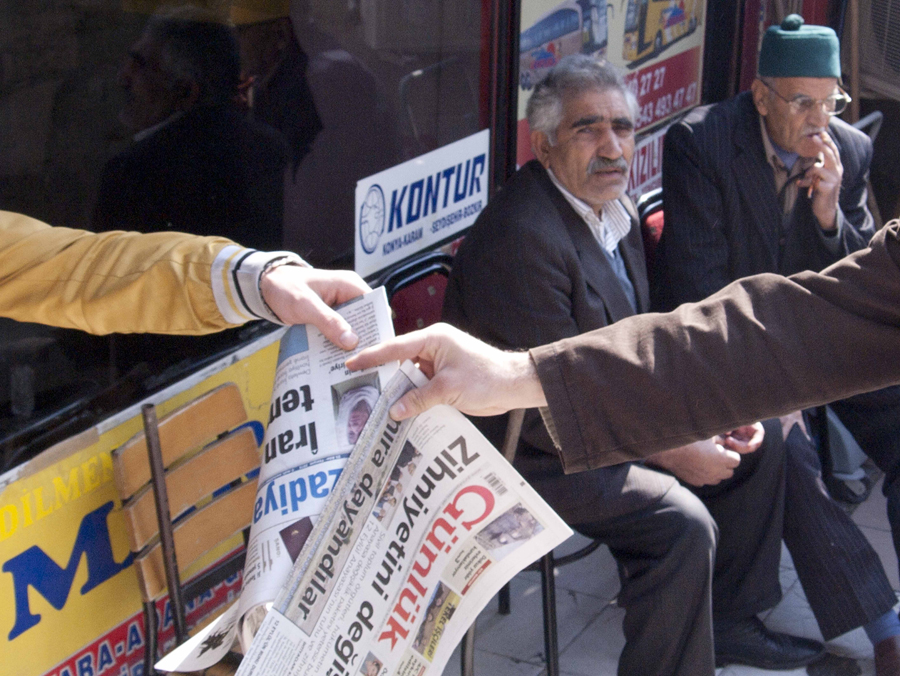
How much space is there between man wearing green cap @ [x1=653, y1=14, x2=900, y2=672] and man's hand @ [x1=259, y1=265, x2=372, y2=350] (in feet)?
5.77

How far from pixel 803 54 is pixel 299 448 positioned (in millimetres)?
2591

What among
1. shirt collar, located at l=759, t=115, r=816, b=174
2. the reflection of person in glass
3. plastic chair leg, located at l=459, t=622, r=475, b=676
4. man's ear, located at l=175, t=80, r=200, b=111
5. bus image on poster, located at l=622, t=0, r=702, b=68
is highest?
man's ear, located at l=175, t=80, r=200, b=111

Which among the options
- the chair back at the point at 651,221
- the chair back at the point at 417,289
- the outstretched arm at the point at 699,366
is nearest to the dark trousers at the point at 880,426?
the chair back at the point at 651,221

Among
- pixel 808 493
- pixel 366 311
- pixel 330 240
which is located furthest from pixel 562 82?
pixel 366 311

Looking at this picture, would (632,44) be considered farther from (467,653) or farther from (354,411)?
(354,411)

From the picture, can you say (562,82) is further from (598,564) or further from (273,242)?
(598,564)

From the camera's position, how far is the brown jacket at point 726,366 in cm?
161

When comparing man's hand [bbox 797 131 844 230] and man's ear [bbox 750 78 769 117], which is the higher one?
man's ear [bbox 750 78 769 117]

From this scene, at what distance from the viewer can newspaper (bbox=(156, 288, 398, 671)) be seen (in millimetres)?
1525

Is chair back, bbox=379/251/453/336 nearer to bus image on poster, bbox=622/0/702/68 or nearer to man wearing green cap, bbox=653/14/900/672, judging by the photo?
man wearing green cap, bbox=653/14/900/672

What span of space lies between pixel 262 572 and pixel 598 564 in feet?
7.17

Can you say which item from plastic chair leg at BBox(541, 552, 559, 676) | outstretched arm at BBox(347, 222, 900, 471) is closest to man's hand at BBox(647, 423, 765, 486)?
plastic chair leg at BBox(541, 552, 559, 676)

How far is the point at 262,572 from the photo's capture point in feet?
4.98

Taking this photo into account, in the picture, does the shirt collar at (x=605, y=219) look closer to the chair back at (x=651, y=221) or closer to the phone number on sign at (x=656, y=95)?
the chair back at (x=651, y=221)
